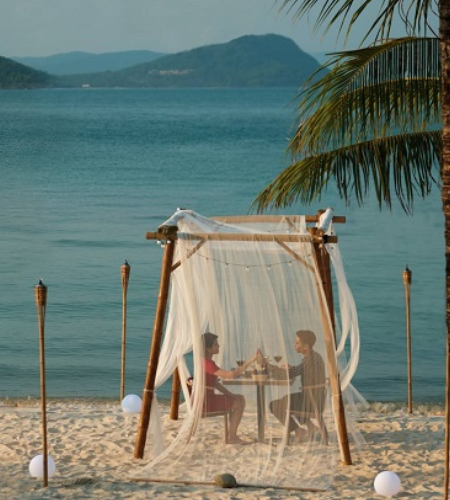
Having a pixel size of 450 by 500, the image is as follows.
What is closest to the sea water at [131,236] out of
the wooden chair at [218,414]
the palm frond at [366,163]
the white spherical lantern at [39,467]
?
the palm frond at [366,163]

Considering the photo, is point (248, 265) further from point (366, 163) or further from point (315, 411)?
point (366, 163)

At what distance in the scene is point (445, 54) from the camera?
6062 millimetres


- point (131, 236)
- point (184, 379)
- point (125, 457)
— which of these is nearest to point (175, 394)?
point (184, 379)

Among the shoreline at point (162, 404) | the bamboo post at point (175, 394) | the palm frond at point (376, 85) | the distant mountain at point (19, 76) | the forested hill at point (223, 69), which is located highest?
the forested hill at point (223, 69)

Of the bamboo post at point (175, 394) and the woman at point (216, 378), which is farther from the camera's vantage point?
the bamboo post at point (175, 394)

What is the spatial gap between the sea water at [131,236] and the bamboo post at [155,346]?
6.09 feet

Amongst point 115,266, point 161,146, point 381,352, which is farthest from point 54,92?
point 381,352

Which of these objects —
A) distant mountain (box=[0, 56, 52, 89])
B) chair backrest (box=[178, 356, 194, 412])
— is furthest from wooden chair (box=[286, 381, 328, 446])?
distant mountain (box=[0, 56, 52, 89])

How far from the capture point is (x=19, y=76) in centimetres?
7150

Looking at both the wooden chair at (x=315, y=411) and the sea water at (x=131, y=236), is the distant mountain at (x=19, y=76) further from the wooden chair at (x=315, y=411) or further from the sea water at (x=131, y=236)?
the wooden chair at (x=315, y=411)

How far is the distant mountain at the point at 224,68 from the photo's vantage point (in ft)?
279

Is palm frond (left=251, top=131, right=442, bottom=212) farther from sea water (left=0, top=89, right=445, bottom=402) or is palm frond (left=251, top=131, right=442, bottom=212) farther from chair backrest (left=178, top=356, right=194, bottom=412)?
chair backrest (left=178, top=356, right=194, bottom=412)

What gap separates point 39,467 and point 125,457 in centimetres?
67

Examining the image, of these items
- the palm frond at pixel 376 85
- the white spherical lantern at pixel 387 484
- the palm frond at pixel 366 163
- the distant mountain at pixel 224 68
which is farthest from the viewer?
the distant mountain at pixel 224 68
